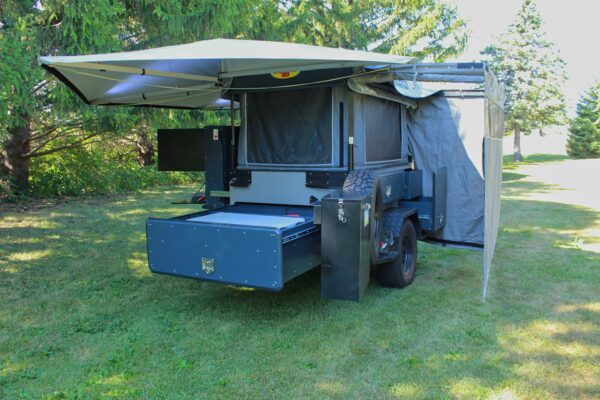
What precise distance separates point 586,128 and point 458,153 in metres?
34.9

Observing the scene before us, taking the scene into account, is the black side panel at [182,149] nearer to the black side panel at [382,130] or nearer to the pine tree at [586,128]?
the black side panel at [382,130]

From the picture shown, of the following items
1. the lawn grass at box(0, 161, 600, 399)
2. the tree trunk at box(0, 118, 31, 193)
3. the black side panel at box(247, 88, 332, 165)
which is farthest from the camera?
the tree trunk at box(0, 118, 31, 193)

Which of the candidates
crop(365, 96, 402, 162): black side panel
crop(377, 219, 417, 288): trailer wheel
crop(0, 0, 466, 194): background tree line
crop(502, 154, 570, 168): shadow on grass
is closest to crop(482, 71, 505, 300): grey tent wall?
crop(377, 219, 417, 288): trailer wheel

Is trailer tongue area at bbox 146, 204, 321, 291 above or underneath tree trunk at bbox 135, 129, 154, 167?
underneath

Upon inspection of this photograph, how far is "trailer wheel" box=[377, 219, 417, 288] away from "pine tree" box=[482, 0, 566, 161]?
30796 mm

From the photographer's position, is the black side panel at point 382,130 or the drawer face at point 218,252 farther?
the black side panel at point 382,130

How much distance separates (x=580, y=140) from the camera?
3603 centimetres

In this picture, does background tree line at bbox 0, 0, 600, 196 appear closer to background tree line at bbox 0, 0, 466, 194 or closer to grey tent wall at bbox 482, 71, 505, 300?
background tree line at bbox 0, 0, 466, 194

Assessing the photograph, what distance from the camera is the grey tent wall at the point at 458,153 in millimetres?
6086

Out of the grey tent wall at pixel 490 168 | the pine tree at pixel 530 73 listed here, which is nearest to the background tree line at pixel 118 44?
the grey tent wall at pixel 490 168

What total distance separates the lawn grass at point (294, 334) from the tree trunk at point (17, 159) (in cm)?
512

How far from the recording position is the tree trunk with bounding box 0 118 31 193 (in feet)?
36.6

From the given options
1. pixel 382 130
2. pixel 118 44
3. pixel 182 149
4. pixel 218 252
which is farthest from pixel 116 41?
pixel 218 252

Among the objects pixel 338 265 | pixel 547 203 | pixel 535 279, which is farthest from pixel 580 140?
pixel 338 265
